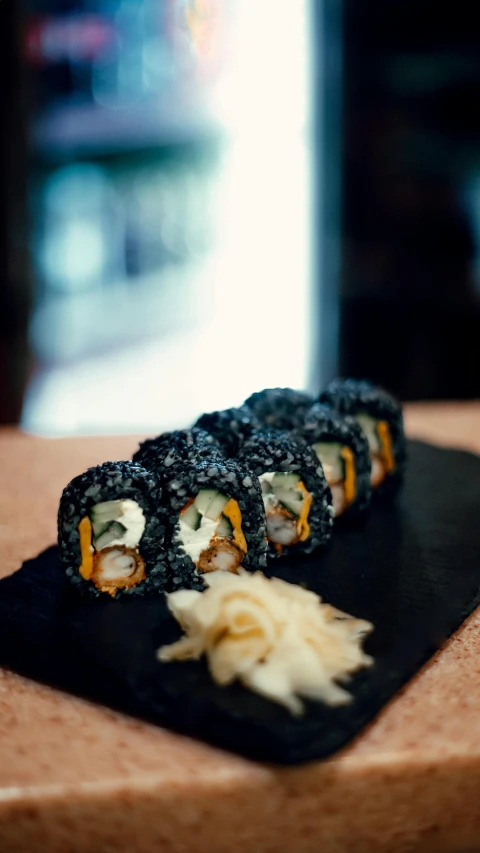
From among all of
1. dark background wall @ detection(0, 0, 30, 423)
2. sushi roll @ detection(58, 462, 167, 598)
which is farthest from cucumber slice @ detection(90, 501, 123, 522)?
dark background wall @ detection(0, 0, 30, 423)

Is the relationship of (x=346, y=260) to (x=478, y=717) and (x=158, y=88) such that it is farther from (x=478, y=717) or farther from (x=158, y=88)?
(x=478, y=717)

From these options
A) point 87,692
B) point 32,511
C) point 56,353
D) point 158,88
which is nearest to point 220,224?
point 158,88

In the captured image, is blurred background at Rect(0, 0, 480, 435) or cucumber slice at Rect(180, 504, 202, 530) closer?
cucumber slice at Rect(180, 504, 202, 530)

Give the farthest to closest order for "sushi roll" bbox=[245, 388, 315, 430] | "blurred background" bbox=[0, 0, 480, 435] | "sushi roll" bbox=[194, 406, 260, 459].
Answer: "blurred background" bbox=[0, 0, 480, 435] → "sushi roll" bbox=[245, 388, 315, 430] → "sushi roll" bbox=[194, 406, 260, 459]

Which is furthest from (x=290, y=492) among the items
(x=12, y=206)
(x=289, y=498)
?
(x=12, y=206)

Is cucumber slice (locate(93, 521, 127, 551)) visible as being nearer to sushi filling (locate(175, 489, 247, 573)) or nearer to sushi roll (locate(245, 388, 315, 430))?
sushi filling (locate(175, 489, 247, 573))

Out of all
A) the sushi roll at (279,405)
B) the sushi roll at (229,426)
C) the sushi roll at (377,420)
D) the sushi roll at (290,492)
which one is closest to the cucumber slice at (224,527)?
the sushi roll at (290,492)

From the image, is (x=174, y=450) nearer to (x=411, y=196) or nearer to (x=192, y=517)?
(x=192, y=517)

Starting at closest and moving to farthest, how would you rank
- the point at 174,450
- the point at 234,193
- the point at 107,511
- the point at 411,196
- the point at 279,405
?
the point at 107,511, the point at 174,450, the point at 279,405, the point at 411,196, the point at 234,193
